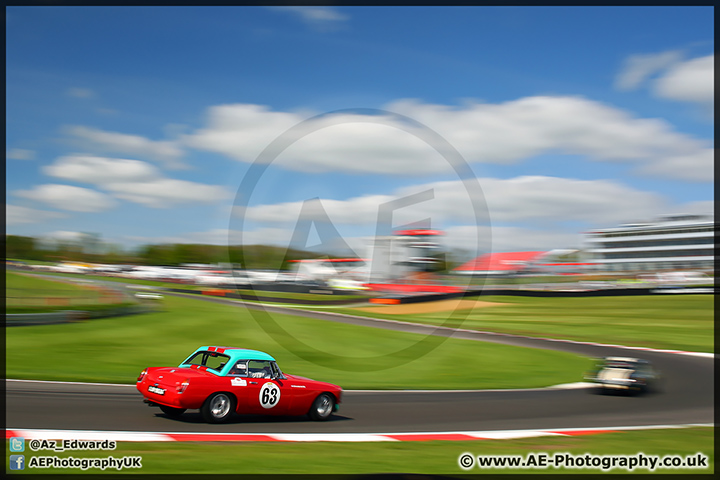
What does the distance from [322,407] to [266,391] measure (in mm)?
1233

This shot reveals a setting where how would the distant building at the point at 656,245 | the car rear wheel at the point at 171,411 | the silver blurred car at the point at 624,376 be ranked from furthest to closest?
the distant building at the point at 656,245
the silver blurred car at the point at 624,376
the car rear wheel at the point at 171,411

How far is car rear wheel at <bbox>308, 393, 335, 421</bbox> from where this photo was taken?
10047mm

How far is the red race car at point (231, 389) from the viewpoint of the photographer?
28.3 ft

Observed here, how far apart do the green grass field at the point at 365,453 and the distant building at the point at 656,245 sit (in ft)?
382

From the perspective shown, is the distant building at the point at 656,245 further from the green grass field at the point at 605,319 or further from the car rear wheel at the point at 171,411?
the car rear wheel at the point at 171,411

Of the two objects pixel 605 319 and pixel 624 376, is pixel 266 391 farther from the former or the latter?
pixel 605 319

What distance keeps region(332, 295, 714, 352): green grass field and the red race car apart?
2472 cm

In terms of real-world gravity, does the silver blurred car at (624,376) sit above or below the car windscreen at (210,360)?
below

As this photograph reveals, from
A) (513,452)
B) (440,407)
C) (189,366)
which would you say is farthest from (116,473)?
(440,407)

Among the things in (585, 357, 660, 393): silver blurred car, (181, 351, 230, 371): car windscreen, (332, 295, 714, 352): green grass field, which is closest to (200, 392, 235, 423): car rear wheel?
(181, 351, 230, 371): car windscreen

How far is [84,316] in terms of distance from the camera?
22625mm

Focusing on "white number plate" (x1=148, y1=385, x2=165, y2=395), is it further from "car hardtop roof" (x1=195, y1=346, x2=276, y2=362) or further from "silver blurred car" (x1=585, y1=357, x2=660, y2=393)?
"silver blurred car" (x1=585, y1=357, x2=660, y2=393)

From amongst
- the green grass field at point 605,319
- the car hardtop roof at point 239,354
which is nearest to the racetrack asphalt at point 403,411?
the car hardtop roof at point 239,354

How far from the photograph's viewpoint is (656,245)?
415 ft
